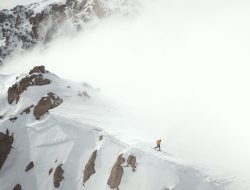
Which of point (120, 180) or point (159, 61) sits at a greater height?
point (159, 61)

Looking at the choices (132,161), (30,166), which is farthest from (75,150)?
(132,161)

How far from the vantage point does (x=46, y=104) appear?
198ft

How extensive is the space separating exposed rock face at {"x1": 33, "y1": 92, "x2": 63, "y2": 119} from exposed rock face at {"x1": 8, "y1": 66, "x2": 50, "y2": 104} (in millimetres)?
5166

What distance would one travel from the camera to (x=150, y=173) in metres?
38.9

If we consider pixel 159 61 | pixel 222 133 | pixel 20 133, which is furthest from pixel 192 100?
pixel 159 61

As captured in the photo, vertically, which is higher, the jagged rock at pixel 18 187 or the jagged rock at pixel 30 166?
the jagged rock at pixel 30 166

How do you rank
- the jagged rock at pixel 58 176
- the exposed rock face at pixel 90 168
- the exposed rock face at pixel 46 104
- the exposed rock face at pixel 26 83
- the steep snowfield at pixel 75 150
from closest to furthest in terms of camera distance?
the steep snowfield at pixel 75 150 < the exposed rock face at pixel 90 168 < the jagged rock at pixel 58 176 < the exposed rock face at pixel 46 104 < the exposed rock face at pixel 26 83

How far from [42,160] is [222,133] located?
27.2 meters

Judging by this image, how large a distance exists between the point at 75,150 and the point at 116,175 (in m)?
11.2

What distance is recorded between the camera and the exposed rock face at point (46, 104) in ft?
195

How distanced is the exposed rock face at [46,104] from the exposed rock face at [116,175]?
71.3ft

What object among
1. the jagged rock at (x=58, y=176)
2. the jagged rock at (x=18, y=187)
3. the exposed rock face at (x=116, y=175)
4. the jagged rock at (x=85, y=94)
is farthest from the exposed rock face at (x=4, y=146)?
the exposed rock face at (x=116, y=175)

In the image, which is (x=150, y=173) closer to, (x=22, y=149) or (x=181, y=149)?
(x=181, y=149)

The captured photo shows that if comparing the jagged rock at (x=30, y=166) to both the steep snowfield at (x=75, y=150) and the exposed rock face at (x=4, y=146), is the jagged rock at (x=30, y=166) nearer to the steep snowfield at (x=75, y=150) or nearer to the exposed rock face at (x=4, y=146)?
the steep snowfield at (x=75, y=150)
